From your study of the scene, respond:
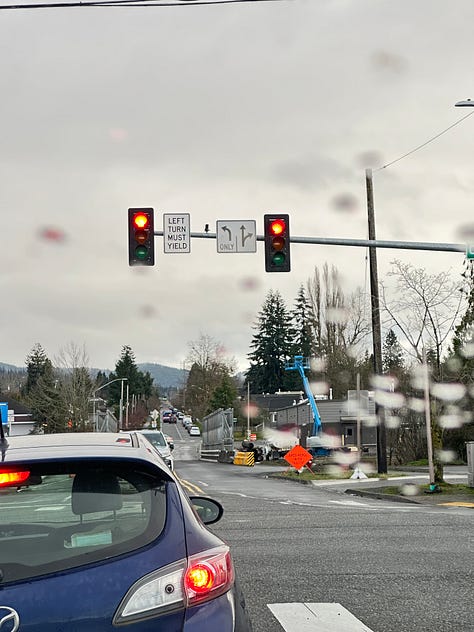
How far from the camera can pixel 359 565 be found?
362 inches

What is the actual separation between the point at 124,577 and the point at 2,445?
1165 millimetres

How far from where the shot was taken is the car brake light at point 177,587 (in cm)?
312

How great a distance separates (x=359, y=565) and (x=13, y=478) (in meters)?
6.34

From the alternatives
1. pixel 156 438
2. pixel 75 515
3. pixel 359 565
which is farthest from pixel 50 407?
pixel 75 515

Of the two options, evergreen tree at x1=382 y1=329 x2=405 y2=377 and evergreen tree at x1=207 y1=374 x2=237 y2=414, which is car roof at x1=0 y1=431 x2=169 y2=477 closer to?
evergreen tree at x1=382 y1=329 x2=405 y2=377

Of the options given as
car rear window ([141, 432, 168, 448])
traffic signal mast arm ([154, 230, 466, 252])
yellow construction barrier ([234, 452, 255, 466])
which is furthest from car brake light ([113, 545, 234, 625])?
yellow construction barrier ([234, 452, 255, 466])

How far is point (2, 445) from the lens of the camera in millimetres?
4051

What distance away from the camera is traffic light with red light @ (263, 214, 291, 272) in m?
18.4

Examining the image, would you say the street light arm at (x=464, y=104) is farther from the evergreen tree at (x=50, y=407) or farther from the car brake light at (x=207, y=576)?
the evergreen tree at (x=50, y=407)

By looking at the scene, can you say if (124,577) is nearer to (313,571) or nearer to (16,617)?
(16,617)

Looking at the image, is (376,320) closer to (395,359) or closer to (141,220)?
(141,220)

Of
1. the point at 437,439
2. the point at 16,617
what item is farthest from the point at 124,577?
the point at 437,439

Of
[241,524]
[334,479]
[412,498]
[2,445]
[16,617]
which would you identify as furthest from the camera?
[334,479]

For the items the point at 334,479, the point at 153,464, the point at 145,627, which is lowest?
the point at 334,479
